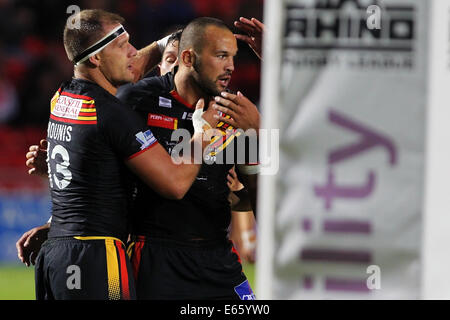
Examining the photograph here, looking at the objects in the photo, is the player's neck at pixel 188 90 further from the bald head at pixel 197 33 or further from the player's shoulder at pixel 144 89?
the bald head at pixel 197 33

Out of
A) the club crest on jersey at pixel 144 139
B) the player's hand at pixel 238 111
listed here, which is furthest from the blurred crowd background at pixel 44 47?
the player's hand at pixel 238 111

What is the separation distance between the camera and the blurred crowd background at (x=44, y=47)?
33.6 ft

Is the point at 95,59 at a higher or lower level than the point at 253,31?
lower

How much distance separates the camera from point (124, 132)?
10.9ft

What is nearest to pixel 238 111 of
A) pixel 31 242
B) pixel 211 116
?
pixel 211 116

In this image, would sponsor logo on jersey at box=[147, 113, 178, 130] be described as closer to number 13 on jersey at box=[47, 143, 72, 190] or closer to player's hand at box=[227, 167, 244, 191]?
player's hand at box=[227, 167, 244, 191]

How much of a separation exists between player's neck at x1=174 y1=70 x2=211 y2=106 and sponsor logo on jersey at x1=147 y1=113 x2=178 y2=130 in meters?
0.19

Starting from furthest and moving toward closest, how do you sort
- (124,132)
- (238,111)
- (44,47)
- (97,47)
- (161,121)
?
(44,47) < (161,121) < (97,47) < (124,132) < (238,111)

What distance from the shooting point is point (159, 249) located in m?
3.73

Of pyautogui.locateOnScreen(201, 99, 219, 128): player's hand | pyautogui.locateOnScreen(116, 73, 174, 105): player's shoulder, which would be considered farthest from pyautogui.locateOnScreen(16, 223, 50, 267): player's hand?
pyautogui.locateOnScreen(201, 99, 219, 128): player's hand

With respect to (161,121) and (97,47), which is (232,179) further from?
(97,47)

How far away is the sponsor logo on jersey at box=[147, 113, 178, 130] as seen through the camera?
3764 millimetres

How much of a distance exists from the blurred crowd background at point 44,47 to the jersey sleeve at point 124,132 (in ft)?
20.4

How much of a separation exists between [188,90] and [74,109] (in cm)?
76
